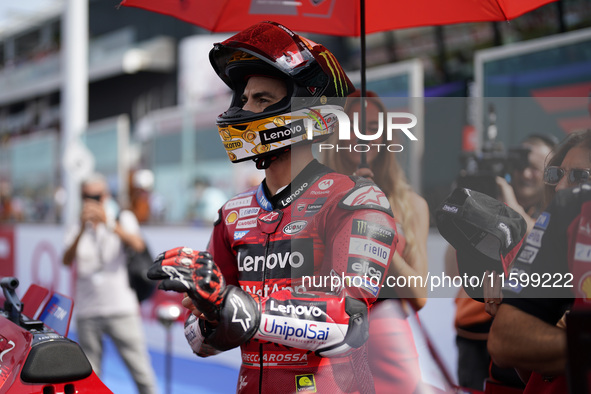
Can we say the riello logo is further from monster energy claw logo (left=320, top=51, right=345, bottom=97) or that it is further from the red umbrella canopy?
the red umbrella canopy

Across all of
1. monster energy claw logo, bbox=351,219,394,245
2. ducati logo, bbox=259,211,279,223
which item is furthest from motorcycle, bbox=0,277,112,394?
monster energy claw logo, bbox=351,219,394,245

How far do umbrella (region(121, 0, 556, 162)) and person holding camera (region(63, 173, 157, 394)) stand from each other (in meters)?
2.87

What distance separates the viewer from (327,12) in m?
2.95

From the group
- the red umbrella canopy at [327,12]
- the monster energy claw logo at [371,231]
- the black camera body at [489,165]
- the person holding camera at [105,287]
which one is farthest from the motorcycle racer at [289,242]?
the person holding camera at [105,287]

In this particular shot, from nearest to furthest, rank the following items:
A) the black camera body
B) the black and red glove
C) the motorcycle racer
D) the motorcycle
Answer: the black and red glove < the motorcycle racer < the motorcycle < the black camera body

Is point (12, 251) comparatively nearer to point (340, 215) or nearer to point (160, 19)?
point (340, 215)

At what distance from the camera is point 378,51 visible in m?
17.1

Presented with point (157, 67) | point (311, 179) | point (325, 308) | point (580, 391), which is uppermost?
point (157, 67)

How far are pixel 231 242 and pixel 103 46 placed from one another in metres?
25.8

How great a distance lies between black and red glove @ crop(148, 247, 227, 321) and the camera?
4.79 feet

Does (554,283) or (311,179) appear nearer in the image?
(554,283)

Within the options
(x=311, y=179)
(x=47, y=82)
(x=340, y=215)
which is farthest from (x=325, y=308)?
(x=47, y=82)

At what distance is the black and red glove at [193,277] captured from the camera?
146 centimetres

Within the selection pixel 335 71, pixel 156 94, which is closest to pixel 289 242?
pixel 335 71
